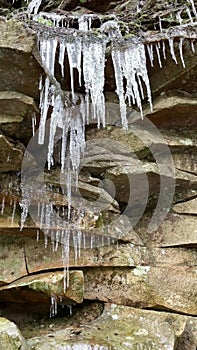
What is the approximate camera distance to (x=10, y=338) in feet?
12.5

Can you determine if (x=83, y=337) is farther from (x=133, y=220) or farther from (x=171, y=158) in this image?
(x=171, y=158)

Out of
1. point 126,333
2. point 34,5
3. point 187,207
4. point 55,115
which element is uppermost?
point 34,5

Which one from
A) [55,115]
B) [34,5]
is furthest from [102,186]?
[34,5]

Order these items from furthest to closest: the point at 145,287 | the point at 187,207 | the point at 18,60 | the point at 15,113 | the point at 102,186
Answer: the point at 187,207 → the point at 102,186 → the point at 145,287 → the point at 15,113 → the point at 18,60

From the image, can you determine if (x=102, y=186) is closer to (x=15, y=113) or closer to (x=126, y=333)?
(x=15, y=113)

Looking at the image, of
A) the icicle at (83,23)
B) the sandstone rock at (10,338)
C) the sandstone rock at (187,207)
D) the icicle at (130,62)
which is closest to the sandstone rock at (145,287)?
the sandstone rock at (187,207)

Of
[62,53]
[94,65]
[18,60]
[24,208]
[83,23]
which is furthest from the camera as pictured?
[24,208]

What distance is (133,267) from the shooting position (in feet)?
18.2

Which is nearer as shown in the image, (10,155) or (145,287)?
(10,155)

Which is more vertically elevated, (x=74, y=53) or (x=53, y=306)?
(x=74, y=53)

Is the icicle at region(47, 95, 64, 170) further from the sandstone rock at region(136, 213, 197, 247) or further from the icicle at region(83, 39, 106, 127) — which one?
the sandstone rock at region(136, 213, 197, 247)

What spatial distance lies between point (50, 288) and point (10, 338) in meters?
1.08

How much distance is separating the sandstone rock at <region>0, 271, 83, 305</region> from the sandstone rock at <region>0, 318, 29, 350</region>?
0.86 meters

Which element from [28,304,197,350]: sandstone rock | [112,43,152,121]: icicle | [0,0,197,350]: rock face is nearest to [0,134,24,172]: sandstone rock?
[0,0,197,350]: rock face
